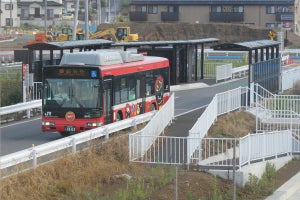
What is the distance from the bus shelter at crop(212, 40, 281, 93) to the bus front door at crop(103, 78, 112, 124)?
303 inches

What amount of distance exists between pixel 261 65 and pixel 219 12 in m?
66.5

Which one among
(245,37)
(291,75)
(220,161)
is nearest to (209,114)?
(220,161)

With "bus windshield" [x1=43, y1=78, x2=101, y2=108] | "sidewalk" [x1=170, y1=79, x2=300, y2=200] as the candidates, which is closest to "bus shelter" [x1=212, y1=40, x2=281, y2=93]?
"bus windshield" [x1=43, y1=78, x2=101, y2=108]

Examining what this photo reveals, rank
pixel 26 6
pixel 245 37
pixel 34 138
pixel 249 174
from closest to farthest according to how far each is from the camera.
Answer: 1. pixel 249 174
2. pixel 34 138
3. pixel 245 37
4. pixel 26 6

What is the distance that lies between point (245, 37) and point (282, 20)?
8.38 m

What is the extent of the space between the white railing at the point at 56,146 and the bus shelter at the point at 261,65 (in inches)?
332

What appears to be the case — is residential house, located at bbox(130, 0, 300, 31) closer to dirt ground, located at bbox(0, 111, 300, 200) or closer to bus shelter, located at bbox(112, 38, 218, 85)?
bus shelter, located at bbox(112, 38, 218, 85)

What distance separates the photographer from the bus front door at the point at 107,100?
82.2 ft

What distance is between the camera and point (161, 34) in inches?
3706

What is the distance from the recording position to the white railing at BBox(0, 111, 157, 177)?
17.3 meters

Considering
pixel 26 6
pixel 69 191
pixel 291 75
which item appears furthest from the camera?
pixel 26 6

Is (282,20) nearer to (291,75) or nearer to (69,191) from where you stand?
(291,75)

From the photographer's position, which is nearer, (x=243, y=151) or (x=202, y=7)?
(x=243, y=151)

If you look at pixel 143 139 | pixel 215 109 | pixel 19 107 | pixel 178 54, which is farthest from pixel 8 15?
pixel 143 139
